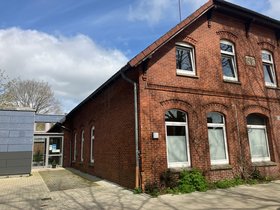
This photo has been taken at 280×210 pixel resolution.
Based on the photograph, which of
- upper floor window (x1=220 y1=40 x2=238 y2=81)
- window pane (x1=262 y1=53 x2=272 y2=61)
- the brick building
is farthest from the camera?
window pane (x1=262 y1=53 x2=272 y2=61)

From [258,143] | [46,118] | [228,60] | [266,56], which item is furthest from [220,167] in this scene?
[46,118]

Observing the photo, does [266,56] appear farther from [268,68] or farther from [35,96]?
[35,96]

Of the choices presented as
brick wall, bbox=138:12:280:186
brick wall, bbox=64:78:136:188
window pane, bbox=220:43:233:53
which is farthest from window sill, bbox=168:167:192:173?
window pane, bbox=220:43:233:53

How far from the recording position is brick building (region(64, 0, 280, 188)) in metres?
8.34

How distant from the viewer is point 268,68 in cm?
1217

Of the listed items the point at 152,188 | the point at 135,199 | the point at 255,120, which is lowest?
the point at 135,199

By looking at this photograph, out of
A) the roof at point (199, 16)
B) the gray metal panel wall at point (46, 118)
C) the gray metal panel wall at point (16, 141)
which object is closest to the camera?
the roof at point (199, 16)

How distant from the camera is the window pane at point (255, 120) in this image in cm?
1073

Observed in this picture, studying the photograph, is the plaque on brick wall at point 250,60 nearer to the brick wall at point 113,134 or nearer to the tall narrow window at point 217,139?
the tall narrow window at point 217,139

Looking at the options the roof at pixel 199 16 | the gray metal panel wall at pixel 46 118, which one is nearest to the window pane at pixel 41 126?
the gray metal panel wall at pixel 46 118

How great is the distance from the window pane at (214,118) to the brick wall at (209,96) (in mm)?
205

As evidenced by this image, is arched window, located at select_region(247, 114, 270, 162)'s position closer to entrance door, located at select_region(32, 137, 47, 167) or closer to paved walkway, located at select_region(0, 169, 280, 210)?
paved walkway, located at select_region(0, 169, 280, 210)

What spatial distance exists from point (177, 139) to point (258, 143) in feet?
14.5

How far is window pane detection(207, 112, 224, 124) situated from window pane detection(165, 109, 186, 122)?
4.07ft
